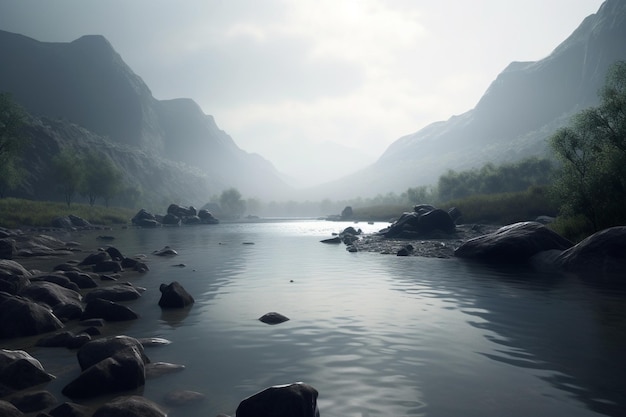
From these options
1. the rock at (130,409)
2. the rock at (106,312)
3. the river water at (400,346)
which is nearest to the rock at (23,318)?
the rock at (106,312)

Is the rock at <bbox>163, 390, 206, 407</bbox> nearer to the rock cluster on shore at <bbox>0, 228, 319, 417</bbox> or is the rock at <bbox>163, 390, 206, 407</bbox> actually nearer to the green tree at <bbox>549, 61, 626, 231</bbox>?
the rock cluster on shore at <bbox>0, 228, 319, 417</bbox>

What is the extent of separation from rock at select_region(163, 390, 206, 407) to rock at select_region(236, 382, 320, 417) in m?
1.49

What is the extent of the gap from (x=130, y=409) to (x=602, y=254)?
26119mm

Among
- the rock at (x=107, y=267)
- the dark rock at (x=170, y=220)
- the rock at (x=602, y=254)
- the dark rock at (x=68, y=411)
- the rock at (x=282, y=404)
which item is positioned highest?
the rock at (x=602, y=254)

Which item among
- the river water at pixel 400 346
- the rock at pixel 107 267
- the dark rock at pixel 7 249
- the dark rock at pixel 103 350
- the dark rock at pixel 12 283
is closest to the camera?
the river water at pixel 400 346

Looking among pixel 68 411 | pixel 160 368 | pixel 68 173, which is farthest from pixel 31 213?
pixel 68 411

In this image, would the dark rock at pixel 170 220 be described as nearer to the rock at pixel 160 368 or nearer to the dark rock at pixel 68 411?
the rock at pixel 160 368

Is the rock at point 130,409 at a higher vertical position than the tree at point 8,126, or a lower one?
lower

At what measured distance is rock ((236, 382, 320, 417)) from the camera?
20.9 ft

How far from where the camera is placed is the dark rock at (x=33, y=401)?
7.08 metres

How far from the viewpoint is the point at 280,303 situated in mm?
16625

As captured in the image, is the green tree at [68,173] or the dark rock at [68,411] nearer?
the dark rock at [68,411]

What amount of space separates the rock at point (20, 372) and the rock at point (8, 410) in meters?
1.41

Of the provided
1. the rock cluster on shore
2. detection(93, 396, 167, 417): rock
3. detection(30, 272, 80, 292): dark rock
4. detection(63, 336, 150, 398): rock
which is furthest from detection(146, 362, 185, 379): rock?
detection(30, 272, 80, 292): dark rock
